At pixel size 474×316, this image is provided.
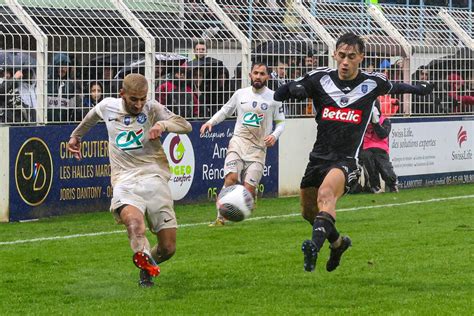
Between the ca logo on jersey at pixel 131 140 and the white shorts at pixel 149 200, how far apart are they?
12.1 inches

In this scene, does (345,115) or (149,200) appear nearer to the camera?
(149,200)

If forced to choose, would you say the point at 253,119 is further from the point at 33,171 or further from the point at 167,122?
the point at 167,122

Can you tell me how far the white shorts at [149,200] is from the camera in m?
10.8

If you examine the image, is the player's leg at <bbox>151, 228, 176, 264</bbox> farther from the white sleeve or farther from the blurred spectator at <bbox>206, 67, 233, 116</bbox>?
the blurred spectator at <bbox>206, 67, 233, 116</bbox>

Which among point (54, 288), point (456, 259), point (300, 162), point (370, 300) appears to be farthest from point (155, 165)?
point (300, 162)

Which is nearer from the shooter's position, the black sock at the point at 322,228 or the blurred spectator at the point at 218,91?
the black sock at the point at 322,228

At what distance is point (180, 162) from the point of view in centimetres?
1989

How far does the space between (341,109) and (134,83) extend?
6.27 ft

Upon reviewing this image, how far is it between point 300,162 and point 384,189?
2.33 m

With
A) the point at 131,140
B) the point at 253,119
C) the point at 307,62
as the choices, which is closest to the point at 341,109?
the point at 131,140

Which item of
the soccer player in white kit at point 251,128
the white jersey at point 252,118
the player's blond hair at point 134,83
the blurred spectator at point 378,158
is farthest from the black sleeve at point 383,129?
the player's blond hair at point 134,83

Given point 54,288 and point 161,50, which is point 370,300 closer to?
point 54,288

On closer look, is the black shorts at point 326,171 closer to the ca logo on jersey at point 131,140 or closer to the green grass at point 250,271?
the green grass at point 250,271

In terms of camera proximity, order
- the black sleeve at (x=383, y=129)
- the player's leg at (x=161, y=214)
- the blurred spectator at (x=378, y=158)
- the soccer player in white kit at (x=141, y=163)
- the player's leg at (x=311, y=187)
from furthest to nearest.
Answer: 1. the blurred spectator at (x=378, y=158)
2. the black sleeve at (x=383, y=129)
3. the player's leg at (x=311, y=187)
4. the player's leg at (x=161, y=214)
5. the soccer player in white kit at (x=141, y=163)
